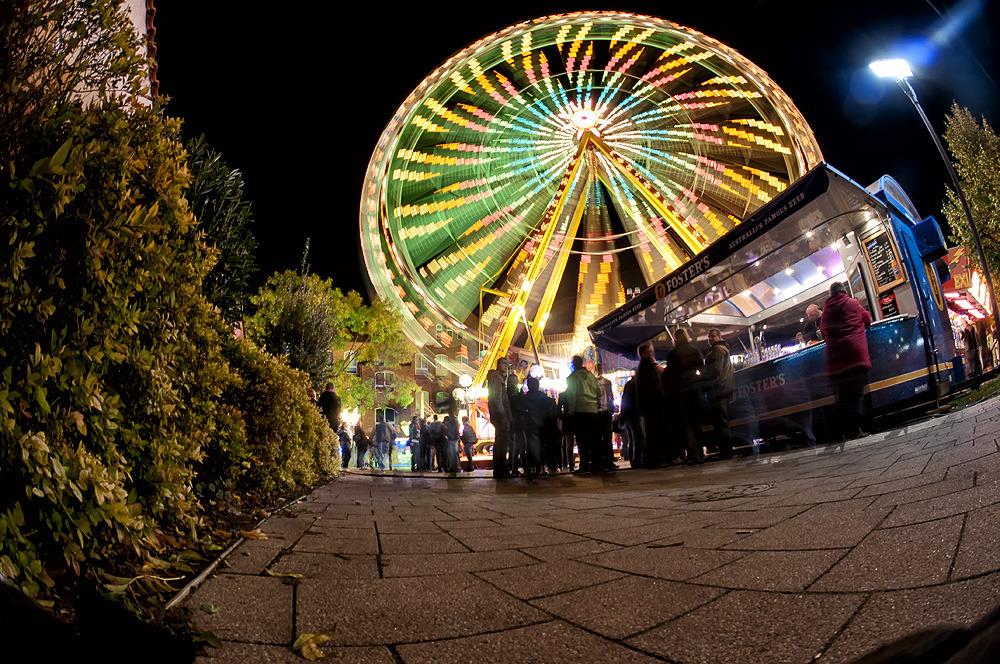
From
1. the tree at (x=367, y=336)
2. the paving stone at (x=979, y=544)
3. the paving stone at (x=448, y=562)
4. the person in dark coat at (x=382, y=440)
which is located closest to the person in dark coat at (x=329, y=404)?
the person in dark coat at (x=382, y=440)

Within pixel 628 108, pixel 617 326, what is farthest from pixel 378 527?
pixel 628 108

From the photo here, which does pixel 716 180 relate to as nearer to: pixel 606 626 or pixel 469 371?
pixel 469 371

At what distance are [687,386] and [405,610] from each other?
495 cm

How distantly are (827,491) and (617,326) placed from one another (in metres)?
7.76

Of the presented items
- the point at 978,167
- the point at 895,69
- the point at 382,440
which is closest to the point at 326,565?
the point at 895,69

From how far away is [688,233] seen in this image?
598 inches

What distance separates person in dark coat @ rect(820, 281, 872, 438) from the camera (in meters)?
4.09

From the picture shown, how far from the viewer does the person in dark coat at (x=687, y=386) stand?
5535 millimetres

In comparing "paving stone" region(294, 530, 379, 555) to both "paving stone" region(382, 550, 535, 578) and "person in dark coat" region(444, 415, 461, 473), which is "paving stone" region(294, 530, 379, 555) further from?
"person in dark coat" region(444, 415, 461, 473)

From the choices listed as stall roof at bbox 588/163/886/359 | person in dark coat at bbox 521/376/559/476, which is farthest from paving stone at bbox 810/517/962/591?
person in dark coat at bbox 521/376/559/476

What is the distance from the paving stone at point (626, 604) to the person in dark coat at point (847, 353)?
11.6 ft

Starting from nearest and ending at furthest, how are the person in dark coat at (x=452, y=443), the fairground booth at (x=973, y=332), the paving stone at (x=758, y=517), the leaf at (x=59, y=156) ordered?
the leaf at (x=59, y=156) < the paving stone at (x=758, y=517) < the fairground booth at (x=973, y=332) < the person in dark coat at (x=452, y=443)

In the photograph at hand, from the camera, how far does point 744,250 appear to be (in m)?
7.16

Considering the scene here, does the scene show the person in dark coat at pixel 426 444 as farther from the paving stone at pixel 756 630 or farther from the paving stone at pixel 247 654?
the paving stone at pixel 756 630
